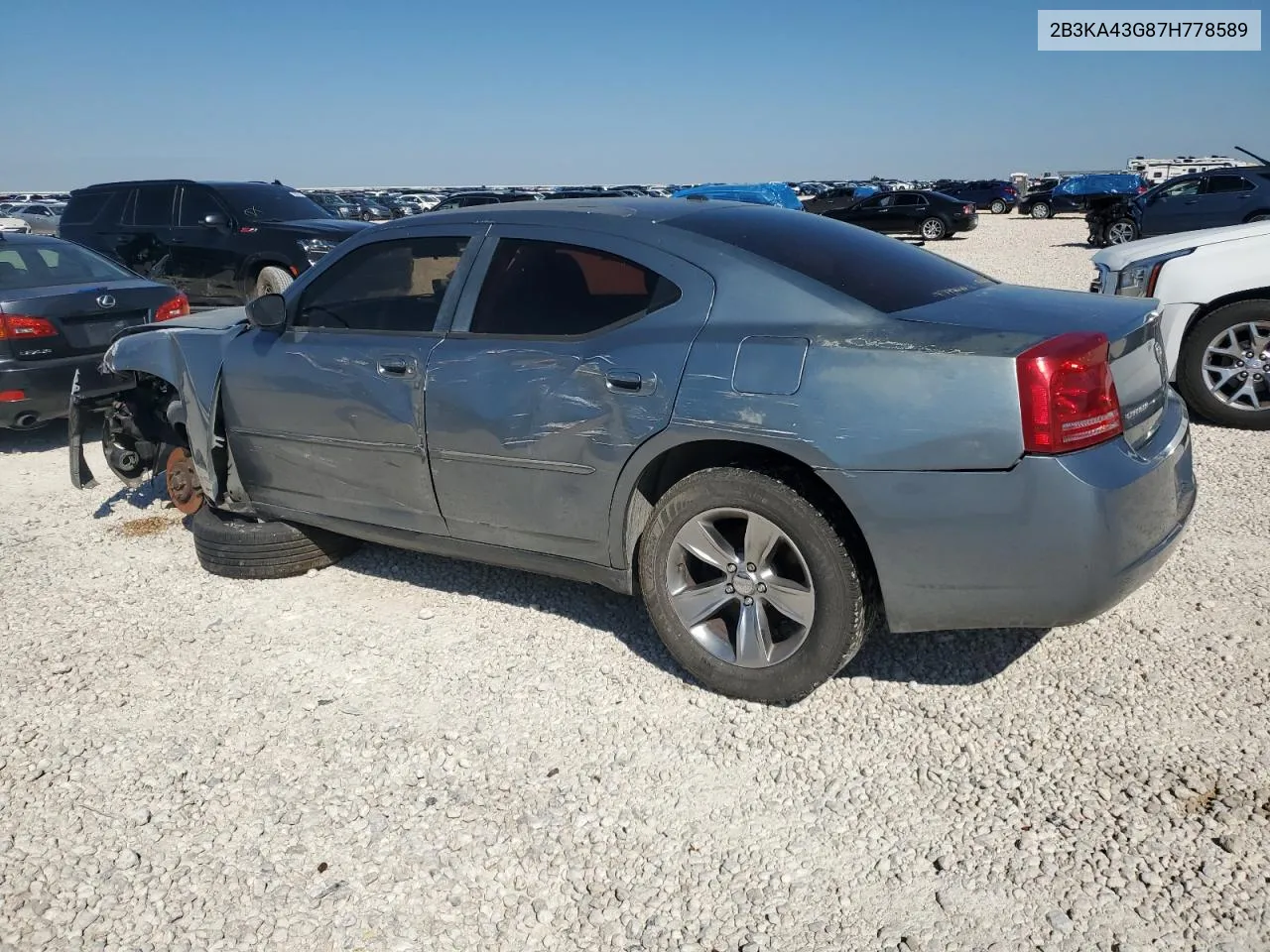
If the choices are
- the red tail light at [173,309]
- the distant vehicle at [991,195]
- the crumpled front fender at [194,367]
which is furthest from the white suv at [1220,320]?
the distant vehicle at [991,195]

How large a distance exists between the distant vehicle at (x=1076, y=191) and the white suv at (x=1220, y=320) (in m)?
34.1

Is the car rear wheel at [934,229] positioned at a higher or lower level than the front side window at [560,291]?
lower

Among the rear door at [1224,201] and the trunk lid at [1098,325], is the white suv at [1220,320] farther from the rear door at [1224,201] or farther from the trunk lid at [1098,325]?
the rear door at [1224,201]

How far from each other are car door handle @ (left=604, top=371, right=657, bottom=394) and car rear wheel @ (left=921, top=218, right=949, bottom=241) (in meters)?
27.8

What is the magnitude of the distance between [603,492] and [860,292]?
1086mm

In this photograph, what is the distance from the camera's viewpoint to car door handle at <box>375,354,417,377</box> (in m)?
3.83

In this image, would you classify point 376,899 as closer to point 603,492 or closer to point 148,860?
point 148,860

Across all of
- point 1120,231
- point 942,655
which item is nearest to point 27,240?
point 942,655

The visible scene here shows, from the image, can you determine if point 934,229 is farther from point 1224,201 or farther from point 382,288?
point 382,288

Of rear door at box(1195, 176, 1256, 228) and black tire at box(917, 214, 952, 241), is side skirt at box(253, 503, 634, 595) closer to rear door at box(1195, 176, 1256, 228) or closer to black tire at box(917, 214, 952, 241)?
rear door at box(1195, 176, 1256, 228)

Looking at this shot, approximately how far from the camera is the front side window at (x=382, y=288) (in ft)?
13.1

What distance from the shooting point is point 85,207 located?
12.8m

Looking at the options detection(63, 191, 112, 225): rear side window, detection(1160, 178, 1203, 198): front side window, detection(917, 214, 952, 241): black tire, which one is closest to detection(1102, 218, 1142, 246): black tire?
detection(1160, 178, 1203, 198): front side window

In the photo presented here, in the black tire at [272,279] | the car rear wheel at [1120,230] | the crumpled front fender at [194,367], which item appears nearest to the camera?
the crumpled front fender at [194,367]
